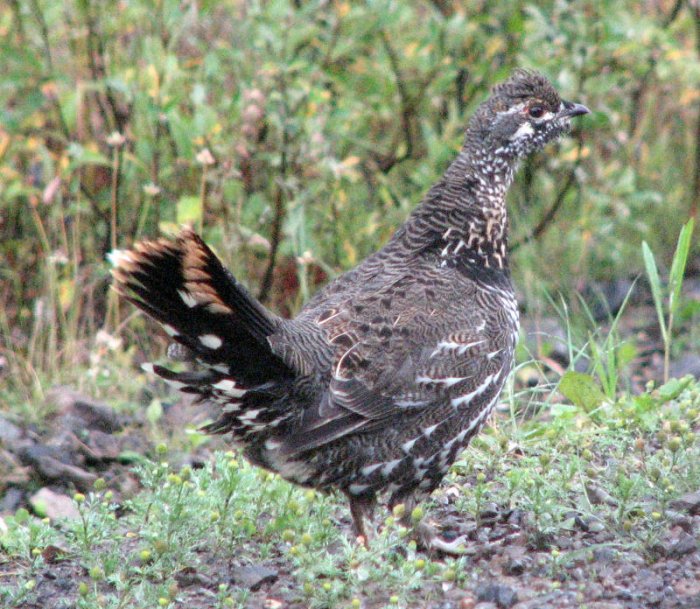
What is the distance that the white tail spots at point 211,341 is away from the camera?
155 inches

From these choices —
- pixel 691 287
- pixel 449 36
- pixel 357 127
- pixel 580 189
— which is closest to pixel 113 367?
pixel 357 127

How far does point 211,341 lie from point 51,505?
73.3 inches

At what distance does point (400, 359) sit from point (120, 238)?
367 centimetres

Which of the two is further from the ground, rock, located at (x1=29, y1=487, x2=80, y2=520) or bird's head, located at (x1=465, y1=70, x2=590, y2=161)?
bird's head, located at (x1=465, y1=70, x2=590, y2=161)

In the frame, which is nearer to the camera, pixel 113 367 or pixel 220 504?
pixel 220 504

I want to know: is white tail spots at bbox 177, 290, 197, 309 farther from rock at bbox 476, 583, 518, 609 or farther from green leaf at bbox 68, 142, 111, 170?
green leaf at bbox 68, 142, 111, 170

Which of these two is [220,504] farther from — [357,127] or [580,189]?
[580,189]

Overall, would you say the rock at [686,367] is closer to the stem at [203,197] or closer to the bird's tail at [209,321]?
the stem at [203,197]

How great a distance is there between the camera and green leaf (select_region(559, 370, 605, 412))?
527 centimetres

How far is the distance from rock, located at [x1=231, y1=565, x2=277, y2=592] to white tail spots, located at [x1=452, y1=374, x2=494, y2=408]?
3.19 feet

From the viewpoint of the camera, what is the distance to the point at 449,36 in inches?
294

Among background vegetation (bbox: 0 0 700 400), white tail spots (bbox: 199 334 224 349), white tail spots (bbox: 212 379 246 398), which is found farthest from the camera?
background vegetation (bbox: 0 0 700 400)

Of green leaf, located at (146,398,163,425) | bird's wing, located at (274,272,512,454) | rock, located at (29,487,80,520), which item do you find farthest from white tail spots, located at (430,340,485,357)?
green leaf, located at (146,398,163,425)

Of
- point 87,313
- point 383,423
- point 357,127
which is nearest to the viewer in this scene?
point 383,423
